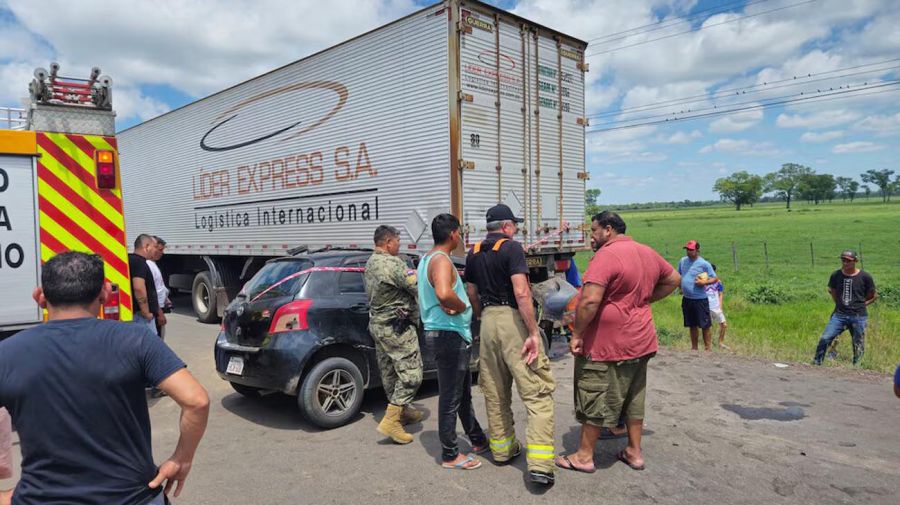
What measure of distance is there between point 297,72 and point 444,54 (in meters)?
3.53

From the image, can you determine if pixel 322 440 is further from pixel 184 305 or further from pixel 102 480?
pixel 184 305

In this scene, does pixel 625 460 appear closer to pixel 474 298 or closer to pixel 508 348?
pixel 508 348

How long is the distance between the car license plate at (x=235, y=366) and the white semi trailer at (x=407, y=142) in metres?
3.44

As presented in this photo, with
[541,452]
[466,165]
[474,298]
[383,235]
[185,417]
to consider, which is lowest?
[541,452]

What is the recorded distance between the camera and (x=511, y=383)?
405 cm

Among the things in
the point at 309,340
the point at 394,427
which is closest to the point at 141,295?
the point at 309,340

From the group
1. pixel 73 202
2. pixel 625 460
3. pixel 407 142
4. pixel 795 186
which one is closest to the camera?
pixel 625 460

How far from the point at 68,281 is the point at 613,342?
10.1ft

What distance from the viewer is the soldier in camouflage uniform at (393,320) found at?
475 cm

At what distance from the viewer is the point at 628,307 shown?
13.0 feet

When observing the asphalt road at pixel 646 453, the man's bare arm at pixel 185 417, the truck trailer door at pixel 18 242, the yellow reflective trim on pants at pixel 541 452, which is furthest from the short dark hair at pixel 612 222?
the truck trailer door at pixel 18 242

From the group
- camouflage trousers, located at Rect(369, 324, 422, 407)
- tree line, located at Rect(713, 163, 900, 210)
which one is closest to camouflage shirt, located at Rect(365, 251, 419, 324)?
camouflage trousers, located at Rect(369, 324, 422, 407)

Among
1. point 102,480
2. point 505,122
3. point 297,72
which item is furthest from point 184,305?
point 102,480

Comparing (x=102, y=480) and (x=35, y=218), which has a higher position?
(x=35, y=218)
